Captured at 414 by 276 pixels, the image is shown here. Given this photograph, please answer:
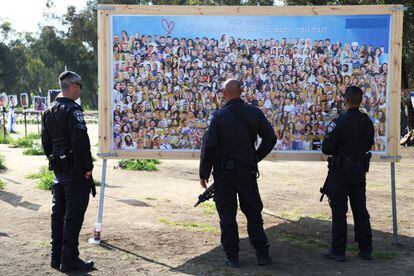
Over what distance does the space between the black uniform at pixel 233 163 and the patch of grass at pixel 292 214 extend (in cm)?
274

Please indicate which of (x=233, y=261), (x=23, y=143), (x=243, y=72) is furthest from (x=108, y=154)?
(x=23, y=143)

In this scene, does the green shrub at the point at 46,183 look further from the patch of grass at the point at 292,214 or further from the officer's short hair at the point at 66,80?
the officer's short hair at the point at 66,80

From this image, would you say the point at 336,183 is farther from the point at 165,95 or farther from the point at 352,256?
the point at 165,95

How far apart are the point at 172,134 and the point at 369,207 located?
434 cm

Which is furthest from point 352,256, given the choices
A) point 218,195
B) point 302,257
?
point 218,195

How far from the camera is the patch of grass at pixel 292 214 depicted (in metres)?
8.51

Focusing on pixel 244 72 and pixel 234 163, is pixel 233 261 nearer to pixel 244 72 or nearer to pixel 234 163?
pixel 234 163

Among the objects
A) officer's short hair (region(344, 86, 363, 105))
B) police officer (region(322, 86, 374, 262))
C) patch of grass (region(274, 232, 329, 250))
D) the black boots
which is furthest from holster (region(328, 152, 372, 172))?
the black boots

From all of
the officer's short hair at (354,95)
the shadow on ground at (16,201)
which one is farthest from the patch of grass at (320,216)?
the shadow on ground at (16,201)

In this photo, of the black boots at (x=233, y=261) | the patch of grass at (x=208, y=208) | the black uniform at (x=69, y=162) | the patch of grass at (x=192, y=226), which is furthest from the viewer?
the patch of grass at (x=208, y=208)

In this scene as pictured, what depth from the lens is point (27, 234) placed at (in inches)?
283

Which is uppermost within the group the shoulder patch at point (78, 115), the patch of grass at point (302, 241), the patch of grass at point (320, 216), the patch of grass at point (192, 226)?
the shoulder patch at point (78, 115)

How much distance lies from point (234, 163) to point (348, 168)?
1.41 metres

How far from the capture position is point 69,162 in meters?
5.56
